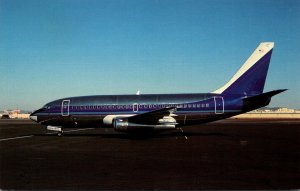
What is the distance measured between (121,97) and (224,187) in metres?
18.3

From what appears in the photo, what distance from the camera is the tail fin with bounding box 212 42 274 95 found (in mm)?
23719

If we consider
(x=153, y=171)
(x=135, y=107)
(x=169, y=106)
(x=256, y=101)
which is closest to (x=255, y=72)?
(x=256, y=101)

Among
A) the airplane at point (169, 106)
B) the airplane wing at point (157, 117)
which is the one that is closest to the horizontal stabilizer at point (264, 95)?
the airplane at point (169, 106)

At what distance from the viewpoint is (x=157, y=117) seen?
72.5ft

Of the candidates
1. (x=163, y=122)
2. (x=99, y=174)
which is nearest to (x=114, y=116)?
(x=163, y=122)

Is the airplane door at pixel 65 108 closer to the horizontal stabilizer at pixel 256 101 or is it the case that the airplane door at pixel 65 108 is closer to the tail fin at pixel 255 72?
the tail fin at pixel 255 72

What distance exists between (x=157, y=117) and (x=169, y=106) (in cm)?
205

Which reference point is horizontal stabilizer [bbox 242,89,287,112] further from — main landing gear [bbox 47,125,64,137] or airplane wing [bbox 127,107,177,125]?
main landing gear [bbox 47,125,64,137]

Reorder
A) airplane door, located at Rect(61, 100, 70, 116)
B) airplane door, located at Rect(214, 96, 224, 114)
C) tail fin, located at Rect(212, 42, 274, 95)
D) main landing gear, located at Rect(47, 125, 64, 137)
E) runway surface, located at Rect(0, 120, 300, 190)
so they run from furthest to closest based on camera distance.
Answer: main landing gear, located at Rect(47, 125, 64, 137) < airplane door, located at Rect(61, 100, 70, 116) < tail fin, located at Rect(212, 42, 274, 95) < airplane door, located at Rect(214, 96, 224, 114) < runway surface, located at Rect(0, 120, 300, 190)

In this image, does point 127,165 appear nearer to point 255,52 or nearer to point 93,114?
point 93,114

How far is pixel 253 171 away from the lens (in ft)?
30.7

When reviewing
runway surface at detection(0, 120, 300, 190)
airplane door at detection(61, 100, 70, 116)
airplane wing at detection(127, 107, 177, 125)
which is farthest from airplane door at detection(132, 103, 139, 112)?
runway surface at detection(0, 120, 300, 190)

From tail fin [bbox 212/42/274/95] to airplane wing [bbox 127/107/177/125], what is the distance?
214 inches

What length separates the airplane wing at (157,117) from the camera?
69.8 feet
